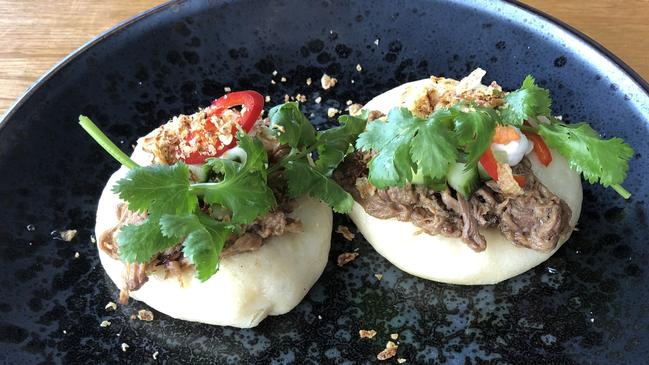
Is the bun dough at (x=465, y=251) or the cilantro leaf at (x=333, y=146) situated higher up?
the cilantro leaf at (x=333, y=146)

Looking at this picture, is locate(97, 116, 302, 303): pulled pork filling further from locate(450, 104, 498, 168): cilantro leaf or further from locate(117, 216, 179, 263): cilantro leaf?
locate(450, 104, 498, 168): cilantro leaf

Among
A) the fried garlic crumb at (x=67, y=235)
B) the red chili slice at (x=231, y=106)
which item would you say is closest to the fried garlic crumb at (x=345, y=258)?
the red chili slice at (x=231, y=106)

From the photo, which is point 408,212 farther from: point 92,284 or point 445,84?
point 92,284

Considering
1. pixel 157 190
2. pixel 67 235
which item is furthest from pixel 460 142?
pixel 67 235

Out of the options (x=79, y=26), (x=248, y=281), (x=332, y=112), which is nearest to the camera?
(x=248, y=281)

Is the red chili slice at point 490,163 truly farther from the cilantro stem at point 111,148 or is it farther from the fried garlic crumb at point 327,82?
the cilantro stem at point 111,148

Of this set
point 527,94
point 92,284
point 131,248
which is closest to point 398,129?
point 527,94

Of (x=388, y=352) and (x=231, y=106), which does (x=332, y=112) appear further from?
(x=388, y=352)
